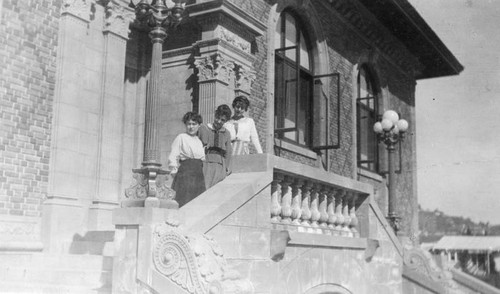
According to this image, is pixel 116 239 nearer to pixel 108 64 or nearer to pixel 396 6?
pixel 108 64

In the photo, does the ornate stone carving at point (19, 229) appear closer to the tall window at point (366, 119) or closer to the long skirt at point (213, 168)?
the long skirt at point (213, 168)

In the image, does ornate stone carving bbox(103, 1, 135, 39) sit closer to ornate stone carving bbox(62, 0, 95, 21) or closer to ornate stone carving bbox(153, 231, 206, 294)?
ornate stone carving bbox(62, 0, 95, 21)

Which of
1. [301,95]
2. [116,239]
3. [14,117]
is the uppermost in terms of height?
[301,95]

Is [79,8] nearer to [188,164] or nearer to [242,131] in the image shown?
[242,131]

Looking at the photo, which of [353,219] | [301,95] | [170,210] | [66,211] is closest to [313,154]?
[301,95]

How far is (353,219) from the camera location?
9.34 m

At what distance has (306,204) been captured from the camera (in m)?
8.05

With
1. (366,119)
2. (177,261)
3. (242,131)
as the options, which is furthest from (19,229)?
(366,119)

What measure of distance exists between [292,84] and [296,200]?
24.7ft

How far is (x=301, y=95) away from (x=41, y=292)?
1073cm

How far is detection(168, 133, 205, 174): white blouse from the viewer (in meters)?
7.78

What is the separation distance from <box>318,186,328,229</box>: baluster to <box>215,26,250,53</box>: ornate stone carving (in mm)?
4246

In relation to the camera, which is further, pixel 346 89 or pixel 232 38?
pixel 346 89

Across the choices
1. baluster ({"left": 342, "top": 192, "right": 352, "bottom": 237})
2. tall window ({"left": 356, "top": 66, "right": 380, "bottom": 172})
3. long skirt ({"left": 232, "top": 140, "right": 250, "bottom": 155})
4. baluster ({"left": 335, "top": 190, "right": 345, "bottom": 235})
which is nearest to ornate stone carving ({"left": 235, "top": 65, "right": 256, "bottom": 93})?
long skirt ({"left": 232, "top": 140, "right": 250, "bottom": 155})
